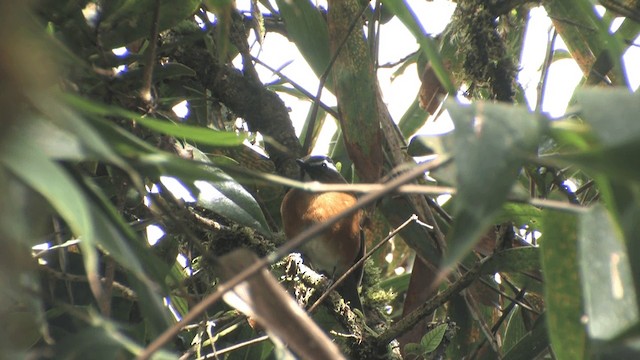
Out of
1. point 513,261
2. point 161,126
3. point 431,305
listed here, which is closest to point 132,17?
point 161,126

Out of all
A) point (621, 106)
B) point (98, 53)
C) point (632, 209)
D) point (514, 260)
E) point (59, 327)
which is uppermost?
point (98, 53)

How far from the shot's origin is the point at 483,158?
37.7 inches

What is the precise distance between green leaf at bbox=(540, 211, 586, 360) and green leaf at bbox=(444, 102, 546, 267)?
0.52 meters

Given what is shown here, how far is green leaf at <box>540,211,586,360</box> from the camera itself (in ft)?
4.82

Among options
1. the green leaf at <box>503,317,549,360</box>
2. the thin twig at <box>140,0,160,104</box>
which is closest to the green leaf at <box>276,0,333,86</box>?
the thin twig at <box>140,0,160,104</box>

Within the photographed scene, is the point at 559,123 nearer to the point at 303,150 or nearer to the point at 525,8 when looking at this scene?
the point at 525,8

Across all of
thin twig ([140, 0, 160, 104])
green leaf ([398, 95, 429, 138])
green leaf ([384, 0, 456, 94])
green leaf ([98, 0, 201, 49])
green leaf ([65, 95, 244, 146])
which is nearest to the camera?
green leaf ([65, 95, 244, 146])

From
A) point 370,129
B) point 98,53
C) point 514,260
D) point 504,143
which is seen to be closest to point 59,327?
point 98,53

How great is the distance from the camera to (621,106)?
0.94 m

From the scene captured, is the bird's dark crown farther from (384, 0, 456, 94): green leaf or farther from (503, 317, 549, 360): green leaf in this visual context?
(384, 0, 456, 94): green leaf

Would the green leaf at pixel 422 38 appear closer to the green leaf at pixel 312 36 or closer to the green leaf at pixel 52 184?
the green leaf at pixel 52 184

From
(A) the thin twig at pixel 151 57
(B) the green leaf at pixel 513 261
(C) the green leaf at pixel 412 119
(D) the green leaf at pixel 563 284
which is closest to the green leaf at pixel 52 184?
(D) the green leaf at pixel 563 284

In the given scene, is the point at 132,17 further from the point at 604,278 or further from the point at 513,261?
the point at 604,278

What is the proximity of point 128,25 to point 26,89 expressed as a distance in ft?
4.88
